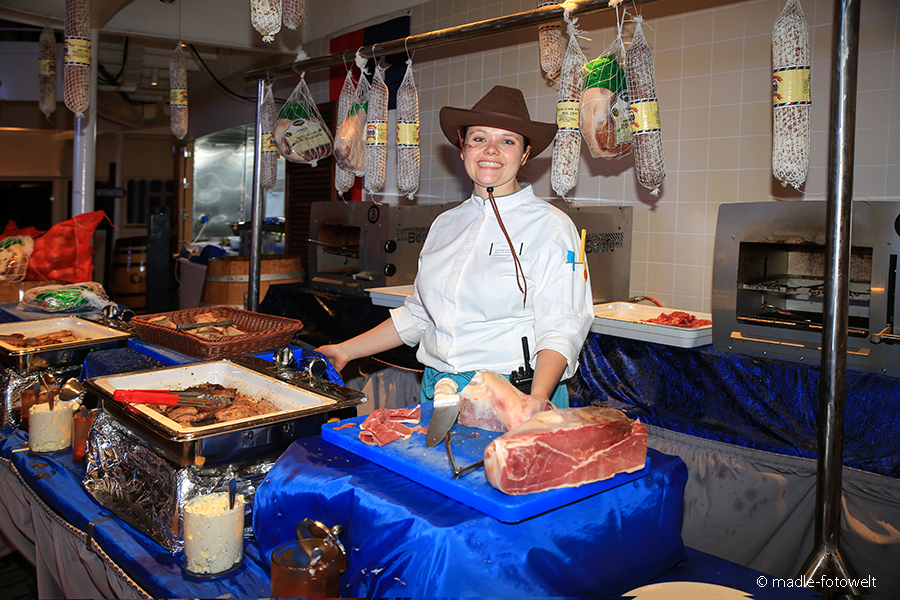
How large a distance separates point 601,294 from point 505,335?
70.5 inches

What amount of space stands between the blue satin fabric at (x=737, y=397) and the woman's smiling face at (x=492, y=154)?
134 centimetres

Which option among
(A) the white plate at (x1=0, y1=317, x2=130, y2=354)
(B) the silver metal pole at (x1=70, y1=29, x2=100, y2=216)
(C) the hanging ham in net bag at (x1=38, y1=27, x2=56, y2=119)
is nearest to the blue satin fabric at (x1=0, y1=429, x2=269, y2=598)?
(A) the white plate at (x1=0, y1=317, x2=130, y2=354)

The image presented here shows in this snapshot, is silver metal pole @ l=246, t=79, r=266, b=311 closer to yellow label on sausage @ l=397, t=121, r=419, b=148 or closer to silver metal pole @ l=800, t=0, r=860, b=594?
yellow label on sausage @ l=397, t=121, r=419, b=148

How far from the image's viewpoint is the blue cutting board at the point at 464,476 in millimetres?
1098

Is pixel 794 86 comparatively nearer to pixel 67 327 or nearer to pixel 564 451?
pixel 564 451

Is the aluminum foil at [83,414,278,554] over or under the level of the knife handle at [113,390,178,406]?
under

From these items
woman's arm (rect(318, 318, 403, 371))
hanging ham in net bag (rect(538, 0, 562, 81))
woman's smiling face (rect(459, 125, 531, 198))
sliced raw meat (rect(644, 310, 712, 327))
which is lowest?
woman's arm (rect(318, 318, 403, 371))

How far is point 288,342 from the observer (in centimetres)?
249

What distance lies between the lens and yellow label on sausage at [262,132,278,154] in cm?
420

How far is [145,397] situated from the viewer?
1.64 meters

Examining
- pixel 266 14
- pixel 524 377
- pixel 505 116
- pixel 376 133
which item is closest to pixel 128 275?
pixel 376 133

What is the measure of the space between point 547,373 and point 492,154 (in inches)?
26.9

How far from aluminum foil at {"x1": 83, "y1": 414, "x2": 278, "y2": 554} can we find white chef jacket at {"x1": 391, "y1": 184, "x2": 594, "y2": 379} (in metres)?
0.66

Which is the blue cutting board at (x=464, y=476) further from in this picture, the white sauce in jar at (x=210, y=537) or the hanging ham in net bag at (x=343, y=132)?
the hanging ham in net bag at (x=343, y=132)
